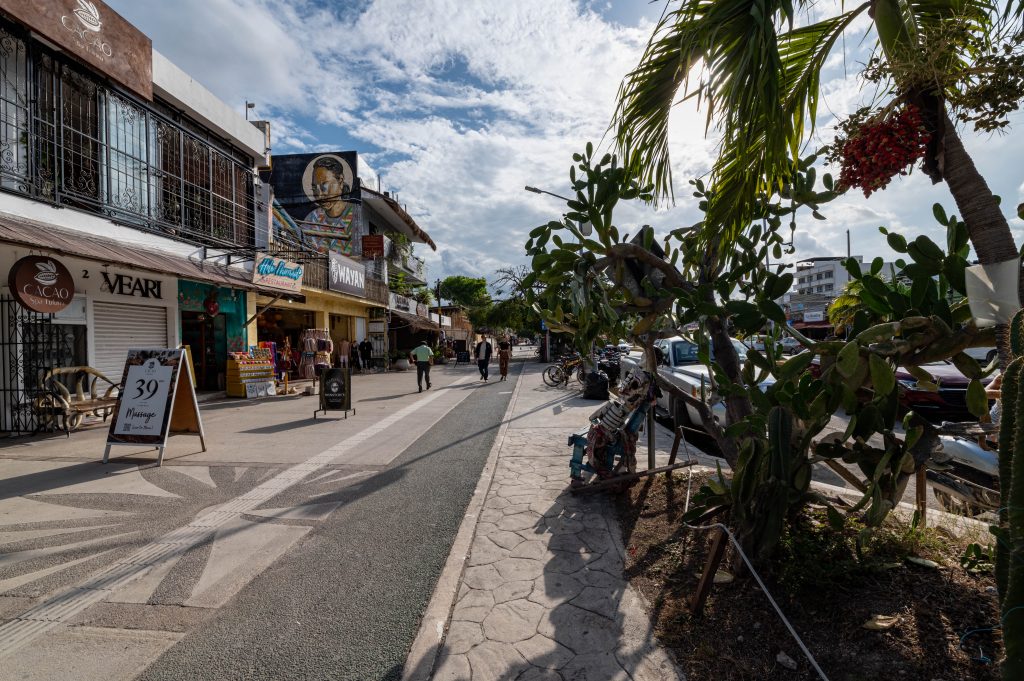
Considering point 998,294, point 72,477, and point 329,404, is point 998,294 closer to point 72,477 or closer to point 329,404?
point 72,477

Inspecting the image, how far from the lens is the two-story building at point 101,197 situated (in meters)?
8.40

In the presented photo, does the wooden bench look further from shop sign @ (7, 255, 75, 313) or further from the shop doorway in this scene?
the shop doorway

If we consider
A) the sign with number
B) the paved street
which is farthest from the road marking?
the sign with number

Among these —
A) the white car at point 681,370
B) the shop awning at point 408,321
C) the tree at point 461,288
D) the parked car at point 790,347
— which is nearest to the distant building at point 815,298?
the white car at point 681,370

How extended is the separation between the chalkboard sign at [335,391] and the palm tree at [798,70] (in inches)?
358

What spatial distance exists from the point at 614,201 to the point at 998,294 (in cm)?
191

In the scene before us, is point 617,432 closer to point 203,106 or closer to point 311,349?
point 203,106

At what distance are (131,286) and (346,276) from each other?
10217mm

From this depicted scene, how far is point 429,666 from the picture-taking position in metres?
2.53

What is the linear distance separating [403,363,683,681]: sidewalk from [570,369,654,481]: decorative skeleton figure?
35 cm

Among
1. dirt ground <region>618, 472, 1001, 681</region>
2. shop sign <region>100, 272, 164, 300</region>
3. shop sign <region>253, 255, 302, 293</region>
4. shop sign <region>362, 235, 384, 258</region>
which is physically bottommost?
dirt ground <region>618, 472, 1001, 681</region>

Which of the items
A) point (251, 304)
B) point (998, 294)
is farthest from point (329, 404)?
point (998, 294)

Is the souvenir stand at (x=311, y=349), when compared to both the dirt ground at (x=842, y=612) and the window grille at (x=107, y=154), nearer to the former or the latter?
the window grille at (x=107, y=154)

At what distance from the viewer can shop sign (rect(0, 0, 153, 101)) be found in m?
8.52
